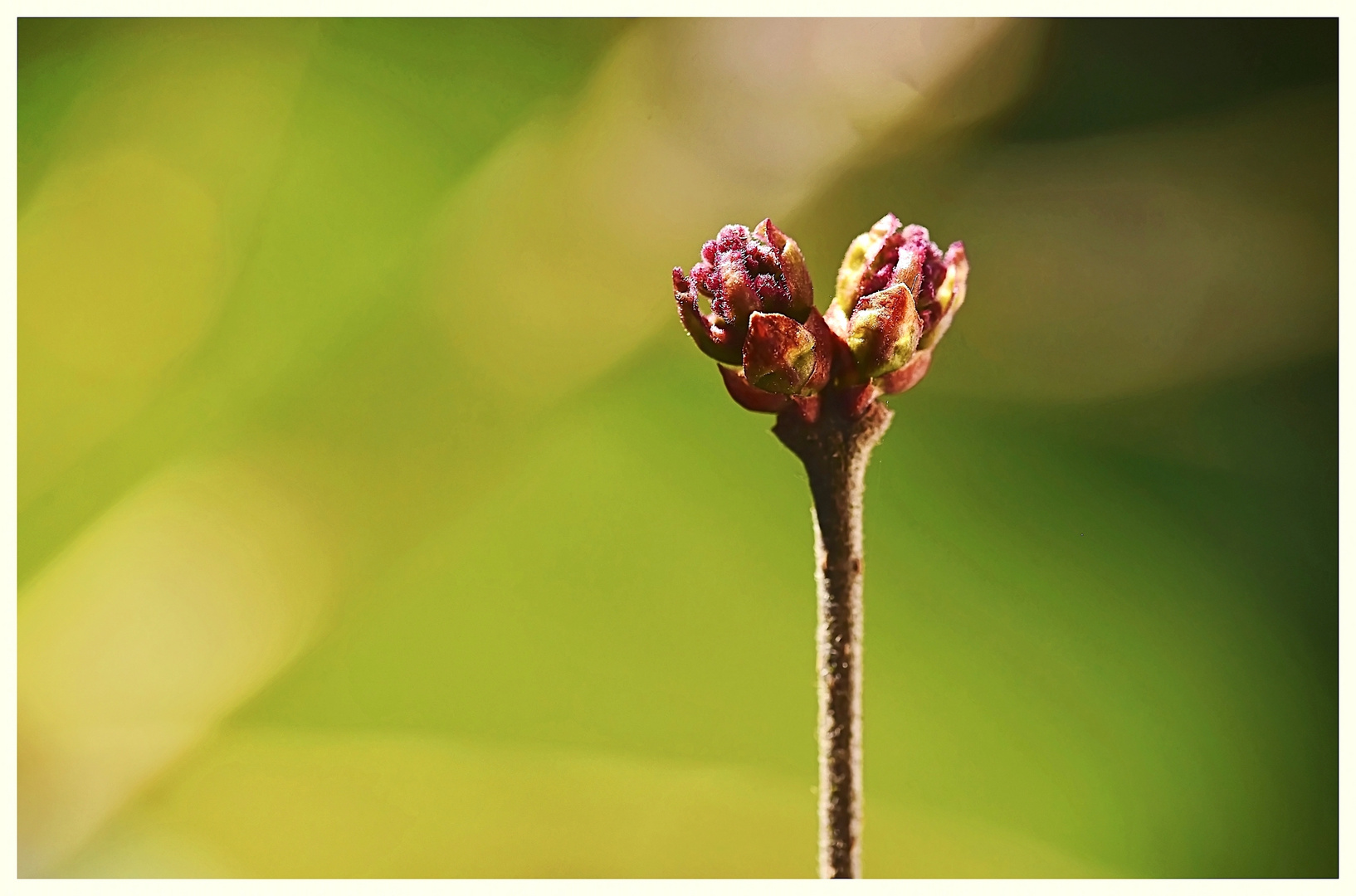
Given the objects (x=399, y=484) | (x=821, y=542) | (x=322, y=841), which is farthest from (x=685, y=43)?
(x=322, y=841)

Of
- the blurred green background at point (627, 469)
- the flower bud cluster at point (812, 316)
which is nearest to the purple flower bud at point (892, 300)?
the flower bud cluster at point (812, 316)

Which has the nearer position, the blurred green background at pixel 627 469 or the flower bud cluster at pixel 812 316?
the flower bud cluster at pixel 812 316

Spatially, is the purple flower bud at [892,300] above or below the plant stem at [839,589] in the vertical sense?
above

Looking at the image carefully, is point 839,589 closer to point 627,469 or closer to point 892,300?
point 892,300

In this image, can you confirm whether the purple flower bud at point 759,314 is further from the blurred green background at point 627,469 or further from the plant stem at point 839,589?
the blurred green background at point 627,469

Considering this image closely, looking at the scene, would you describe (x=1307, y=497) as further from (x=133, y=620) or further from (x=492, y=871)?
(x=133, y=620)

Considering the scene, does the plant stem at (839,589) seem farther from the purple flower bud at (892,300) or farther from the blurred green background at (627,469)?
the blurred green background at (627,469)

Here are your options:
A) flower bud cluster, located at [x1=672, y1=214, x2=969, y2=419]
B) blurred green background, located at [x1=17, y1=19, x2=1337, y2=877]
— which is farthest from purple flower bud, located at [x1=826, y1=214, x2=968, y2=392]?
blurred green background, located at [x1=17, y1=19, x2=1337, y2=877]
